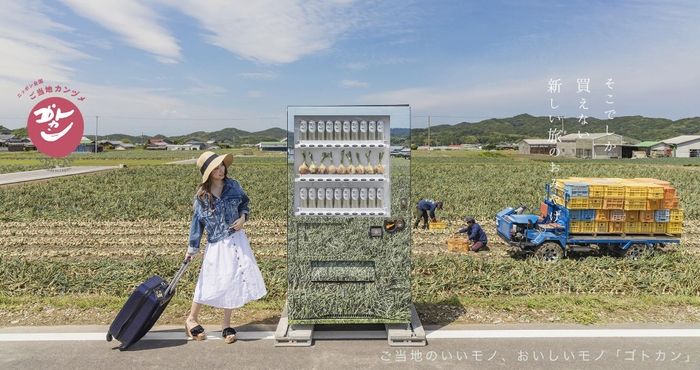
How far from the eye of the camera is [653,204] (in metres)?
9.25

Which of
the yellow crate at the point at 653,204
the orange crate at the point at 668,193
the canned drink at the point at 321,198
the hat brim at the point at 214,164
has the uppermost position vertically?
the hat brim at the point at 214,164

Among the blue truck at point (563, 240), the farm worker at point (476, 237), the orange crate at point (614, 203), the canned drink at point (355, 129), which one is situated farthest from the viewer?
the farm worker at point (476, 237)

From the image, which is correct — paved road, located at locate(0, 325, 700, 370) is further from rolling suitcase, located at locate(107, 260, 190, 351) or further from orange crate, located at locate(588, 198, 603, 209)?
orange crate, located at locate(588, 198, 603, 209)

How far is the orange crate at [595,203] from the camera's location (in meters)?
9.23

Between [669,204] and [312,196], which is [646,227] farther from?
[312,196]

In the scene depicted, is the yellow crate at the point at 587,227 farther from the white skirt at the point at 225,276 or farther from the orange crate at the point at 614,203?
the white skirt at the point at 225,276

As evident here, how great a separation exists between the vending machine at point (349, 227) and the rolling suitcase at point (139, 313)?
1.51m

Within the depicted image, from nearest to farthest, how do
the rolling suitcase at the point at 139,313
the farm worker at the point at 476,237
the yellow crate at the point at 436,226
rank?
the rolling suitcase at the point at 139,313 < the farm worker at the point at 476,237 < the yellow crate at the point at 436,226

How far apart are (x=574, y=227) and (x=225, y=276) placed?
769 cm

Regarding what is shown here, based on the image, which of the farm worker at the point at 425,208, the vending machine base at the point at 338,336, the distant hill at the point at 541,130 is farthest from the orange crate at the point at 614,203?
the distant hill at the point at 541,130

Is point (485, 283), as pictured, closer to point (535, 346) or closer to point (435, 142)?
point (535, 346)

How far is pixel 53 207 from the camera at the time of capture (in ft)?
54.2

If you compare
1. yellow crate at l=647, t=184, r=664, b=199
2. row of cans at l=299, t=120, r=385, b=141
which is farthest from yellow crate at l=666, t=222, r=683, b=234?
row of cans at l=299, t=120, r=385, b=141

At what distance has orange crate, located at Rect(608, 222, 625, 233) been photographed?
30.8 feet
